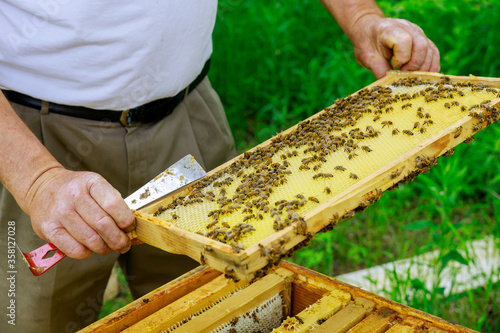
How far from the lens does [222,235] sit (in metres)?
1.79

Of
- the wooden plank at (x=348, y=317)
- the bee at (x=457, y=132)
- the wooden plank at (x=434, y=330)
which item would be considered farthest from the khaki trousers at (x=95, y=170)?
the wooden plank at (x=434, y=330)

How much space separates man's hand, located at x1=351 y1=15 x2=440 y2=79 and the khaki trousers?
974mm

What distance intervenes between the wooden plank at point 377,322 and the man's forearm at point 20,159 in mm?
1386

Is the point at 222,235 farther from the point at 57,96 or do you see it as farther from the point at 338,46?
the point at 338,46

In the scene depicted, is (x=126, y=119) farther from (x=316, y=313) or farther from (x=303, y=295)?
(x=316, y=313)

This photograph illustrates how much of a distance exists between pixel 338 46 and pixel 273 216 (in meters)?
4.84

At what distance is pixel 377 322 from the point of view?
2035 mm

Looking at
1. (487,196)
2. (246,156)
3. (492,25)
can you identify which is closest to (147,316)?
(246,156)

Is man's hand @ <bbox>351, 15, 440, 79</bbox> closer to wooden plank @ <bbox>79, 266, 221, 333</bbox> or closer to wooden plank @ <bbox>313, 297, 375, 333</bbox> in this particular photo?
wooden plank @ <bbox>313, 297, 375, 333</bbox>

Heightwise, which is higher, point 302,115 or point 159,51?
point 159,51

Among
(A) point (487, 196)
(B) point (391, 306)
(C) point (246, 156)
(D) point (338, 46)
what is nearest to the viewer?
(B) point (391, 306)

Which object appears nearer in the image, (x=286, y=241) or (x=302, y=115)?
(x=286, y=241)

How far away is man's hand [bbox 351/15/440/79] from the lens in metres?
2.76

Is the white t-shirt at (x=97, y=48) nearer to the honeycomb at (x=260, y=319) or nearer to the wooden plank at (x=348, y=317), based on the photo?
the honeycomb at (x=260, y=319)
